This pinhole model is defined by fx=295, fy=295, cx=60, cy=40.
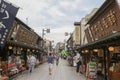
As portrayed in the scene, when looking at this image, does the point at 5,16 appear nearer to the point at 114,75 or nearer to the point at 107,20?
the point at 107,20

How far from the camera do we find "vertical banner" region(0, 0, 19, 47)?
18.8 metres

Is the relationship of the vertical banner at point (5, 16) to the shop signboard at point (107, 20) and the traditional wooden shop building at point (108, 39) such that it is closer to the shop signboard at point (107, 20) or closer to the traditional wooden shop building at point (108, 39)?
the traditional wooden shop building at point (108, 39)

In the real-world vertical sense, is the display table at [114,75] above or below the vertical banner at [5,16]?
below

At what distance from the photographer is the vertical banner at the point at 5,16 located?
18797mm

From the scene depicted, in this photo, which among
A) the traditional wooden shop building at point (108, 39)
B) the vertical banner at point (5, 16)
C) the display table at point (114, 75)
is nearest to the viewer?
the display table at point (114, 75)

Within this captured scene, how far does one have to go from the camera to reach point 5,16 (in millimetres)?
19047

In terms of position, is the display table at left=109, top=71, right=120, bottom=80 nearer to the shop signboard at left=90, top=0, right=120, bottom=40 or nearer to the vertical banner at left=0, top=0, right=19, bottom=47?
the shop signboard at left=90, top=0, right=120, bottom=40

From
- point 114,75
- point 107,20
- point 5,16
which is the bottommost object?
point 114,75

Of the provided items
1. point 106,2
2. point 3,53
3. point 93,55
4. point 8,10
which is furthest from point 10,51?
point 106,2

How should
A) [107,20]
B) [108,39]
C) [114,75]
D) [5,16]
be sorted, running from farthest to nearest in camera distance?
[107,20], [5,16], [114,75], [108,39]

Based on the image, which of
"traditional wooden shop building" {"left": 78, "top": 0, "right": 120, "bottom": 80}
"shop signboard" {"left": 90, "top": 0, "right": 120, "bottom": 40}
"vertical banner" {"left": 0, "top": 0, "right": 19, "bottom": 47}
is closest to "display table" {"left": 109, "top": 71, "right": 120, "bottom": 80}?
"traditional wooden shop building" {"left": 78, "top": 0, "right": 120, "bottom": 80}

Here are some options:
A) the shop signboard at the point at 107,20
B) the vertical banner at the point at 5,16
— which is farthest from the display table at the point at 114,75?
the vertical banner at the point at 5,16

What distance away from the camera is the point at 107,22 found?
2170 cm

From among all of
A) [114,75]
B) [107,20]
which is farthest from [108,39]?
[107,20]
